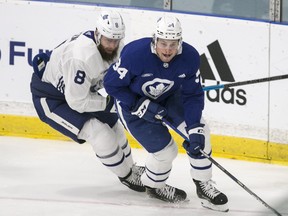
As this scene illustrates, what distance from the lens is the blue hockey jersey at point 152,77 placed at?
4.25 m

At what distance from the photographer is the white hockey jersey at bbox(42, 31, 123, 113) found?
4.52 metres

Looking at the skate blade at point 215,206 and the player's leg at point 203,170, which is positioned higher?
the player's leg at point 203,170

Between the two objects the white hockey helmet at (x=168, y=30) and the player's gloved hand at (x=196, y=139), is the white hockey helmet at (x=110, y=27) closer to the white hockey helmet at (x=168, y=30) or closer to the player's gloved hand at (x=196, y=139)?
the white hockey helmet at (x=168, y=30)

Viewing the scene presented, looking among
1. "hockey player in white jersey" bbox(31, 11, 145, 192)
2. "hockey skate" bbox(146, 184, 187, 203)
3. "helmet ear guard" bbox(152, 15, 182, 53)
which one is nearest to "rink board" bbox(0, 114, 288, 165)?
"hockey player in white jersey" bbox(31, 11, 145, 192)

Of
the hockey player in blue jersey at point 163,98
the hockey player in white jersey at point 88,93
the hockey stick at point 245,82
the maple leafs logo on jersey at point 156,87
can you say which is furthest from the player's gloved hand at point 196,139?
the hockey stick at point 245,82

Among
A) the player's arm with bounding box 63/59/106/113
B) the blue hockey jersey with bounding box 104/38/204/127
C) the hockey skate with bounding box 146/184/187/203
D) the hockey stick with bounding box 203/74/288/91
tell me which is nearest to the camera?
the blue hockey jersey with bounding box 104/38/204/127

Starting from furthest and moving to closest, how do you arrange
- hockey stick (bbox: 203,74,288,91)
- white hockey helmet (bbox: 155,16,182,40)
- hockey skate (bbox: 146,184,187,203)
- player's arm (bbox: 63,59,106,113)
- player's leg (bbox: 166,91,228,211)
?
hockey stick (bbox: 203,74,288,91) → hockey skate (bbox: 146,184,187,203) → player's arm (bbox: 63,59,106,113) → player's leg (bbox: 166,91,228,211) → white hockey helmet (bbox: 155,16,182,40)

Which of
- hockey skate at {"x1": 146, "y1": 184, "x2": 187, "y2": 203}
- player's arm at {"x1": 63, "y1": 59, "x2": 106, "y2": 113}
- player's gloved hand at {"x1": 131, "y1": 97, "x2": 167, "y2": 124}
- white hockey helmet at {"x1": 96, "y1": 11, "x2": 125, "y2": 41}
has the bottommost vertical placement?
hockey skate at {"x1": 146, "y1": 184, "x2": 187, "y2": 203}

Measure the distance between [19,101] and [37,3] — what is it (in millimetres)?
661

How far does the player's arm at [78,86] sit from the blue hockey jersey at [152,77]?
19 cm

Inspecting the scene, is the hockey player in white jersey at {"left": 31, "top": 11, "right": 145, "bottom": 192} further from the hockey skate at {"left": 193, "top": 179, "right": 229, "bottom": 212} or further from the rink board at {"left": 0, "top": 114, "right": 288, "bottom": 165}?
the rink board at {"left": 0, "top": 114, "right": 288, "bottom": 165}

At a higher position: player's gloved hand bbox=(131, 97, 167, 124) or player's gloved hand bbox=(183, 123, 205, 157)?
player's gloved hand bbox=(131, 97, 167, 124)

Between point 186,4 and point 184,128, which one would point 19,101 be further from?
point 184,128

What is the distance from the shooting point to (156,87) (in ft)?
14.3
